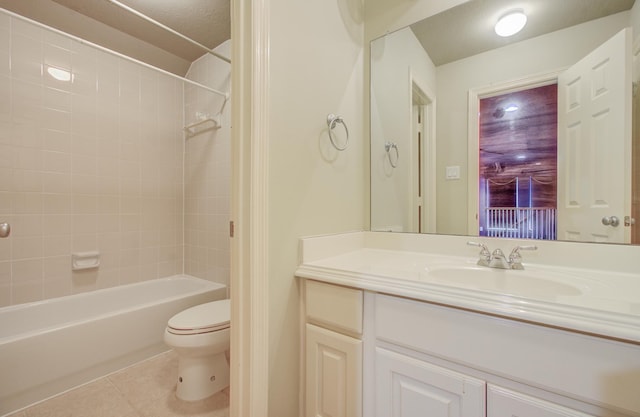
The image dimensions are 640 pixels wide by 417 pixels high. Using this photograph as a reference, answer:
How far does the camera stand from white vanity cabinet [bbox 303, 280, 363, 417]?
2.91 feet

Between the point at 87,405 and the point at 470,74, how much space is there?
2.50 metres

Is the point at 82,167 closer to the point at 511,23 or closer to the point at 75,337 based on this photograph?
the point at 75,337

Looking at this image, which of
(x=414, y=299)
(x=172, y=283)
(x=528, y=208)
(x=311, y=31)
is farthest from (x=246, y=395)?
(x=172, y=283)

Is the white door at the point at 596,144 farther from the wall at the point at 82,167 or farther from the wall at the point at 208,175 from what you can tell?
the wall at the point at 82,167

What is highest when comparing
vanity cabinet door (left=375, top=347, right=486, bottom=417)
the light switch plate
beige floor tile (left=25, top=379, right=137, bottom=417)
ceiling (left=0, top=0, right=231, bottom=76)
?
ceiling (left=0, top=0, right=231, bottom=76)

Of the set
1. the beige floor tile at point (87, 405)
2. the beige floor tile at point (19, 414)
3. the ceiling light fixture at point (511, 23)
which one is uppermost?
the ceiling light fixture at point (511, 23)

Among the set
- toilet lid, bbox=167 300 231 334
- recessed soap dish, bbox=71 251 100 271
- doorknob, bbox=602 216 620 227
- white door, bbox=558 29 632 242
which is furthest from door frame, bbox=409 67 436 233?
recessed soap dish, bbox=71 251 100 271

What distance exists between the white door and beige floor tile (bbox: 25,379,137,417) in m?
2.15

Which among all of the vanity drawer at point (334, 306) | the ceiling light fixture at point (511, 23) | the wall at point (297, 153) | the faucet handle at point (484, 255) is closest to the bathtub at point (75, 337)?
the wall at point (297, 153)

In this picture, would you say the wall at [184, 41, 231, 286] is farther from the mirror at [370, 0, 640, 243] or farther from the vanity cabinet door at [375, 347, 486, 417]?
the vanity cabinet door at [375, 347, 486, 417]

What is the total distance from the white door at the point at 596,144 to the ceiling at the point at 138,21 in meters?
2.01

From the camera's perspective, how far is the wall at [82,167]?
172 centimetres

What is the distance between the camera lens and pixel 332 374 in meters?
0.94

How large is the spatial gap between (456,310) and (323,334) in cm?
48
